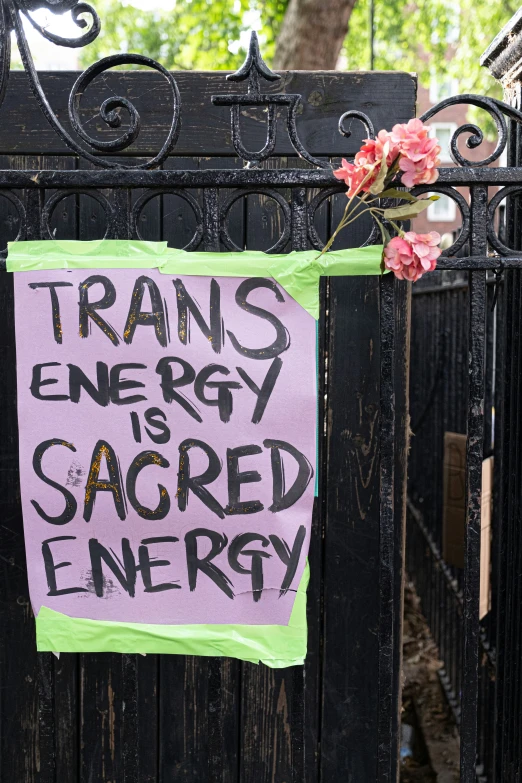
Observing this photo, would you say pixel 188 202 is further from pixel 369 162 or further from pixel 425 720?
pixel 425 720

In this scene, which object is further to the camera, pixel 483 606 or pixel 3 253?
pixel 483 606

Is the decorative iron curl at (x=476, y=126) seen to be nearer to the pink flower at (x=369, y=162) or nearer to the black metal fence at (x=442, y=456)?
the pink flower at (x=369, y=162)

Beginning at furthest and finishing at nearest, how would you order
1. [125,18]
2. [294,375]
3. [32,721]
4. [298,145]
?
[125,18] < [32,721] < [294,375] < [298,145]

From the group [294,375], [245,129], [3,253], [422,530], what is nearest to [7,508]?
[3,253]

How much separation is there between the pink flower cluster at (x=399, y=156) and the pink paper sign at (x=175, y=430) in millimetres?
336

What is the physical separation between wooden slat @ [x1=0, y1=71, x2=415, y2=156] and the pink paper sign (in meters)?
0.67

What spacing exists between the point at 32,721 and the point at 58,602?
788 mm

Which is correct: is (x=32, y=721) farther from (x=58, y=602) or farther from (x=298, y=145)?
(x=298, y=145)

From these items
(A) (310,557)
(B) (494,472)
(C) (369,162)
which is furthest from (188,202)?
(B) (494,472)

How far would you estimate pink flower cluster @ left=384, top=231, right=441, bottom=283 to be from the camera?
5.30ft

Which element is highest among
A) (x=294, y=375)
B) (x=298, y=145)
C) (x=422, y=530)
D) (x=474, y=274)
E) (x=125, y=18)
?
(x=125, y=18)

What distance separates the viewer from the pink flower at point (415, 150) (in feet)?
5.11

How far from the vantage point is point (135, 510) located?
1.78 m

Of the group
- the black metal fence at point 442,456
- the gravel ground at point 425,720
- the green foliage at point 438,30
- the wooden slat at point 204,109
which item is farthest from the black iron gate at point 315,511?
the green foliage at point 438,30
